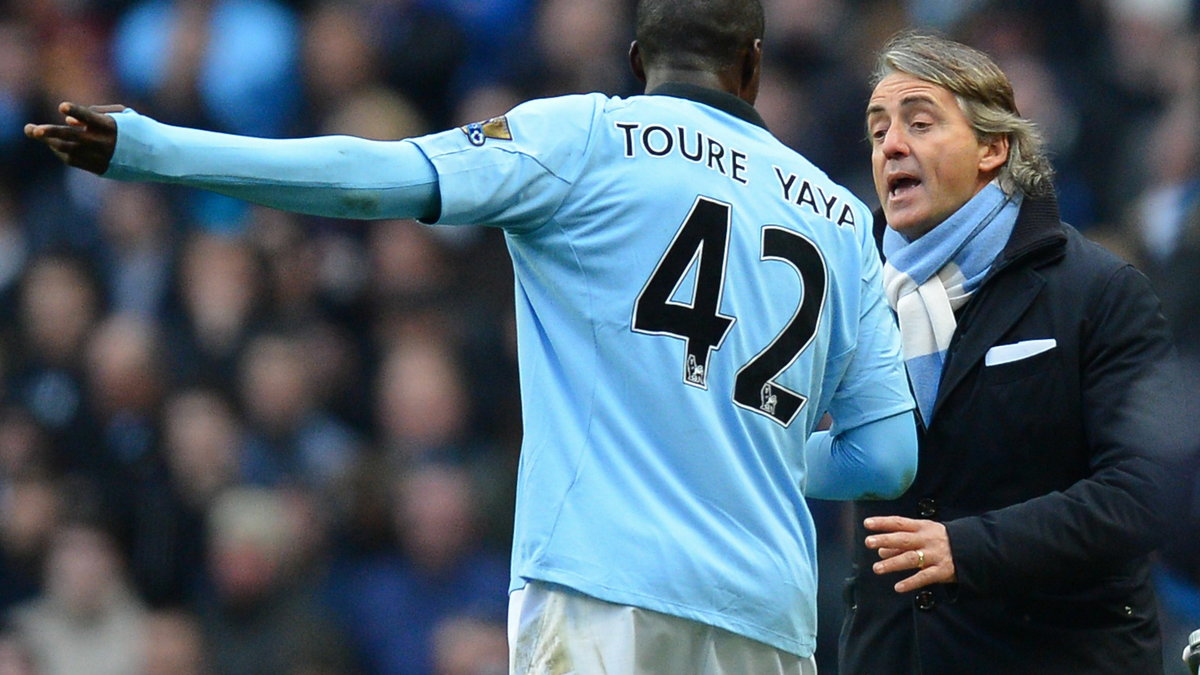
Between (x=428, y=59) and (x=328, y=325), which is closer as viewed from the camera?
(x=328, y=325)

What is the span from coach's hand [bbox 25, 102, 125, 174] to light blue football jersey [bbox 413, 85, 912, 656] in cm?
52

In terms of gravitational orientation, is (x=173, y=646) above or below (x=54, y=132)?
below

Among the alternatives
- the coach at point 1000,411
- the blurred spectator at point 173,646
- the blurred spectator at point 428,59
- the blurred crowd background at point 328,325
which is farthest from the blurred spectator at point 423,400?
the coach at point 1000,411

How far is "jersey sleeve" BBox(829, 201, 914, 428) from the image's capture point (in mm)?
3438

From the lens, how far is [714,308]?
10.3 feet

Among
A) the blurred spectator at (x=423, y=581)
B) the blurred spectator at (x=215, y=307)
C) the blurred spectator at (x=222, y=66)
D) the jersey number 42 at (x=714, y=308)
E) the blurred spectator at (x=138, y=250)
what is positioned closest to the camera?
the jersey number 42 at (x=714, y=308)

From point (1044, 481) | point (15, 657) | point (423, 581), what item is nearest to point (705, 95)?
point (1044, 481)

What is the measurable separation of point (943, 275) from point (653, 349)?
1.01m

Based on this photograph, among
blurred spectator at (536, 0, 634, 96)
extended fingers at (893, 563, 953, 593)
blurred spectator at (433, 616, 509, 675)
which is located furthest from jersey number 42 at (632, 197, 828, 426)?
blurred spectator at (536, 0, 634, 96)

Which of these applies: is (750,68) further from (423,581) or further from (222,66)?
(222,66)

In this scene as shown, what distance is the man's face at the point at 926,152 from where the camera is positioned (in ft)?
12.7

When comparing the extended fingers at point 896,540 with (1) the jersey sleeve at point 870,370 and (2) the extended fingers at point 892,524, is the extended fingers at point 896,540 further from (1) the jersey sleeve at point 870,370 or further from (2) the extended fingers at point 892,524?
(1) the jersey sleeve at point 870,370

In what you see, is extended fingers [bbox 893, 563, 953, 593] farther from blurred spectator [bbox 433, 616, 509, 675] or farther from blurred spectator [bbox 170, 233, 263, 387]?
blurred spectator [bbox 170, 233, 263, 387]

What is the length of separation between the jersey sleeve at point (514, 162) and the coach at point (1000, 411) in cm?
92
